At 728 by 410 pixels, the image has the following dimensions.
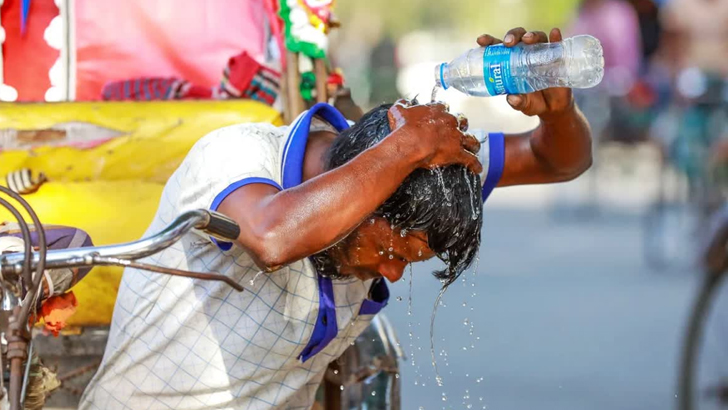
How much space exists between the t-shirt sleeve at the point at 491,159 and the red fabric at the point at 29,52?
1607 millimetres

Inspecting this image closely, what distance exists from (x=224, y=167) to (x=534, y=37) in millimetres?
668

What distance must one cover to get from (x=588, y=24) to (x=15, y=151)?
8.37 m

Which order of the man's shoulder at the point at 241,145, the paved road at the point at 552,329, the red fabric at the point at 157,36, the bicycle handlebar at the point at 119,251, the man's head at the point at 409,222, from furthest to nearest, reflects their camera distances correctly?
the paved road at the point at 552,329, the red fabric at the point at 157,36, the man's shoulder at the point at 241,145, the man's head at the point at 409,222, the bicycle handlebar at the point at 119,251

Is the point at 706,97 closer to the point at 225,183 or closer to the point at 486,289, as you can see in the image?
the point at 486,289

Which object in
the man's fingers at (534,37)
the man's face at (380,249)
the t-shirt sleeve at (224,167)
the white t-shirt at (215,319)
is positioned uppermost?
the man's fingers at (534,37)

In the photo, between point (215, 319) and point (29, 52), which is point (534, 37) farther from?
point (29, 52)

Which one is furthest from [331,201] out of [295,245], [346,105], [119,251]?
[346,105]

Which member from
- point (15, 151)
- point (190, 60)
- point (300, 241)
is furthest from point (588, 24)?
point (300, 241)

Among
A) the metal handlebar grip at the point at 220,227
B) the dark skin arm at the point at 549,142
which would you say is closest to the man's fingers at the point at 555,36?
the dark skin arm at the point at 549,142

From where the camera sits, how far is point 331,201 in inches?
73.9

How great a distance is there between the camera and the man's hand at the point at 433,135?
6.34 ft

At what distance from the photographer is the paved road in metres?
5.02

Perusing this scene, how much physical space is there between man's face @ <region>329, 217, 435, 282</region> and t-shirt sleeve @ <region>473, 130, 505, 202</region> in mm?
506

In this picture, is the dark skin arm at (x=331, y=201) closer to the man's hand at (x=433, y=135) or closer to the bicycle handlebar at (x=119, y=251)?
the man's hand at (x=433, y=135)
